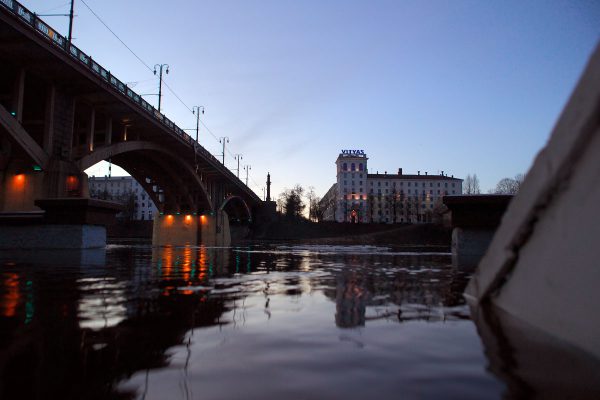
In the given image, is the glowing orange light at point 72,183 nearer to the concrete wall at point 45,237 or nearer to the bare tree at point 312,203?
the concrete wall at point 45,237

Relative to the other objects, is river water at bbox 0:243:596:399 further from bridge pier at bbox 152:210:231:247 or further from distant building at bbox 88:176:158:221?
distant building at bbox 88:176:158:221

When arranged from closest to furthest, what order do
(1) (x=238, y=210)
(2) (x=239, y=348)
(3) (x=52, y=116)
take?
(2) (x=239, y=348) → (3) (x=52, y=116) → (1) (x=238, y=210)

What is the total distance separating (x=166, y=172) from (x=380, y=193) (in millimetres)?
89949

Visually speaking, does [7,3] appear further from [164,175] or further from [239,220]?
[239,220]

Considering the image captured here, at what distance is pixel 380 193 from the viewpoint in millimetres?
117062

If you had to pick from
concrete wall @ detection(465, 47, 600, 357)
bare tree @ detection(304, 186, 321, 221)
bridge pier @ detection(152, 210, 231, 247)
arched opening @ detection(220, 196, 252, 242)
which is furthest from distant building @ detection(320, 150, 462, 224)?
concrete wall @ detection(465, 47, 600, 357)

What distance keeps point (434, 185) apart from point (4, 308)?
126 metres

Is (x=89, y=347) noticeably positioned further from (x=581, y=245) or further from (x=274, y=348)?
→ (x=581, y=245)

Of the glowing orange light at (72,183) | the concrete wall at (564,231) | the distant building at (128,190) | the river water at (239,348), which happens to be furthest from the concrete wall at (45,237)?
the distant building at (128,190)

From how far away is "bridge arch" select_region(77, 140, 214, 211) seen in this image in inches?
1200

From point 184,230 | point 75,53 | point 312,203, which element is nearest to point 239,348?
point 75,53

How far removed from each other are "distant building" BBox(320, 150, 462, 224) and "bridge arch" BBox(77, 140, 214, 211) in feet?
234

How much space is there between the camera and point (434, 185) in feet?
395

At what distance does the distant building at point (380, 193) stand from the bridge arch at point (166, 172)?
71199 mm
